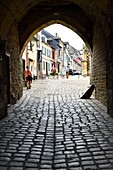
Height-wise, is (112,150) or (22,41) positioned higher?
(22,41)

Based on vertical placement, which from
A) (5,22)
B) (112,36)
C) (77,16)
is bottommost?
(112,36)

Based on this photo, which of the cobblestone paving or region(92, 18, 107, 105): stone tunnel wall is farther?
region(92, 18, 107, 105): stone tunnel wall

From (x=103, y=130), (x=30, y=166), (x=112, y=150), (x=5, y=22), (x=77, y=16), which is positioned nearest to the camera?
(x=30, y=166)

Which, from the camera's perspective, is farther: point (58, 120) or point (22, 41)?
point (22, 41)

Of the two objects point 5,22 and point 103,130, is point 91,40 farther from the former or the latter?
point 103,130

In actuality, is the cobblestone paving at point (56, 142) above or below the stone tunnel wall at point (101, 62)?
below

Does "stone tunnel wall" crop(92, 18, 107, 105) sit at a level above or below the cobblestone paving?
above

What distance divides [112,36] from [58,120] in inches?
90.8

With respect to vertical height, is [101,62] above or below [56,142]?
above

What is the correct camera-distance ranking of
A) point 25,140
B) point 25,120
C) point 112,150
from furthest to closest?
point 25,120
point 25,140
point 112,150

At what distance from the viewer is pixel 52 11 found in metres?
10.5

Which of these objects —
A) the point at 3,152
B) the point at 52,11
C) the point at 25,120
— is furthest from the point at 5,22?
the point at 52,11

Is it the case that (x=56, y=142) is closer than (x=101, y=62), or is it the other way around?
(x=56, y=142)

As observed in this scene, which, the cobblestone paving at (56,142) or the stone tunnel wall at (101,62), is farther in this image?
the stone tunnel wall at (101,62)
